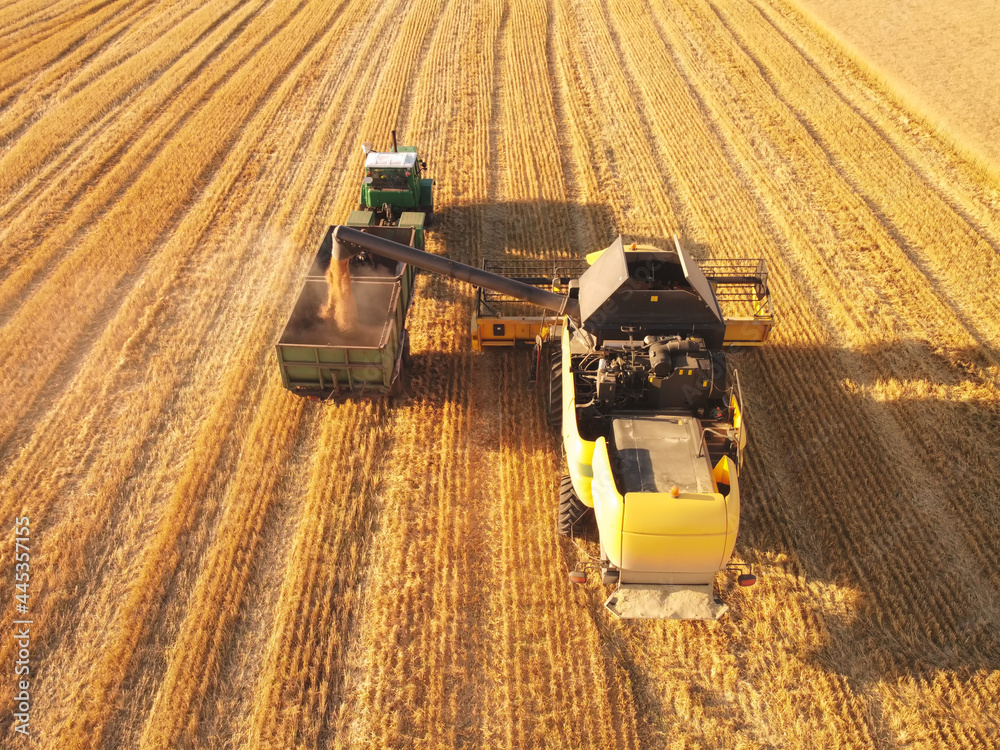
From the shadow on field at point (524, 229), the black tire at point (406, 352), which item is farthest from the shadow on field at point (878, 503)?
the black tire at point (406, 352)

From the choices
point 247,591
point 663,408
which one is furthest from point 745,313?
point 247,591

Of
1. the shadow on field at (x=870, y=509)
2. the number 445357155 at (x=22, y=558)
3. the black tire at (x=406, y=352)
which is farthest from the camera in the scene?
the black tire at (x=406, y=352)

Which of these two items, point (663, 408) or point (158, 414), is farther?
point (158, 414)

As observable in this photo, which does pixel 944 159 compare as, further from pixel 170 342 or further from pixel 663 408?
pixel 170 342

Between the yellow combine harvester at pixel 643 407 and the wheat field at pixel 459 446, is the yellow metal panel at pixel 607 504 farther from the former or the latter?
the wheat field at pixel 459 446

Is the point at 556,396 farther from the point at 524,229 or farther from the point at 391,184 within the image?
the point at 391,184

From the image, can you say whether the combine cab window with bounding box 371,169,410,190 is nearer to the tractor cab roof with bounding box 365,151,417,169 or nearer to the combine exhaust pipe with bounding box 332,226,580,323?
the tractor cab roof with bounding box 365,151,417,169

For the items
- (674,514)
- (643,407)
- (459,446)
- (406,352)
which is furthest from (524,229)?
(674,514)
